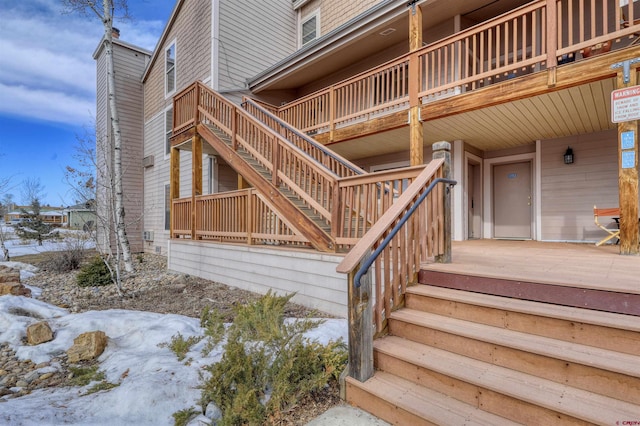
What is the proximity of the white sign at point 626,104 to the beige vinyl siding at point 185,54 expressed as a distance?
9.19 meters

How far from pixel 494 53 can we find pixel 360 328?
731 cm

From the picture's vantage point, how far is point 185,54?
10.8m

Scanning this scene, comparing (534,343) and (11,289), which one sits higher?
(534,343)

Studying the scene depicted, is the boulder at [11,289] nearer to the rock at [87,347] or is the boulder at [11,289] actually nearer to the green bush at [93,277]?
the green bush at [93,277]

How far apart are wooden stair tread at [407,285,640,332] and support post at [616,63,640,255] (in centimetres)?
259

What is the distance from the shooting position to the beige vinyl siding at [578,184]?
6.32m

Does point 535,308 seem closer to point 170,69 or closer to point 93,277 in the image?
point 93,277

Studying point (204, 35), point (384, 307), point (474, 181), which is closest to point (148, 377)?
point (384, 307)

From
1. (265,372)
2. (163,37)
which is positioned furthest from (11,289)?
(163,37)

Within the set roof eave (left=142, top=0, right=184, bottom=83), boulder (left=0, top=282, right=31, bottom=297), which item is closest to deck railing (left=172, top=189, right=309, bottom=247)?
boulder (left=0, top=282, right=31, bottom=297)

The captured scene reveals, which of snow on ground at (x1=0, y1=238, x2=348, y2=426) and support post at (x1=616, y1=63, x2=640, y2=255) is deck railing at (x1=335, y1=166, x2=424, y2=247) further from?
support post at (x1=616, y1=63, x2=640, y2=255)

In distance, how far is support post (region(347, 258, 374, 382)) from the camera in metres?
2.40

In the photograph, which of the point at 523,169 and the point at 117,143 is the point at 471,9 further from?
the point at 117,143

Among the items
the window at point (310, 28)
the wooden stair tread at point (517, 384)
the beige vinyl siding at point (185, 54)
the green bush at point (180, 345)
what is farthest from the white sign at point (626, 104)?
the window at point (310, 28)
